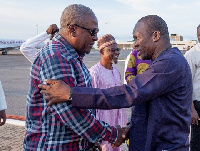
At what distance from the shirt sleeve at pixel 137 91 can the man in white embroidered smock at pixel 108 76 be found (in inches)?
75.1

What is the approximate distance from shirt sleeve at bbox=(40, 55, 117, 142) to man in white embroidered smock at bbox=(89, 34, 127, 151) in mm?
1877

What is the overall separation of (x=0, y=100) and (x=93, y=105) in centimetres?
→ 223

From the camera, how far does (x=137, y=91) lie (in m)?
1.97

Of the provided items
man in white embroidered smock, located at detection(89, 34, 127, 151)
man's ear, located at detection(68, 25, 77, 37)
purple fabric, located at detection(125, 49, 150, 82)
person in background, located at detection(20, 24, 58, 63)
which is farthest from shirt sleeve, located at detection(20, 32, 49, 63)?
man's ear, located at detection(68, 25, 77, 37)

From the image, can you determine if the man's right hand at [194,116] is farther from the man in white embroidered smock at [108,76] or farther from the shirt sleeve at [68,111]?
the shirt sleeve at [68,111]

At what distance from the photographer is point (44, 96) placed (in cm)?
198

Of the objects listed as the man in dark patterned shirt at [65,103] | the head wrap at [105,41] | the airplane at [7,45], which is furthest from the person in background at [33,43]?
the airplane at [7,45]

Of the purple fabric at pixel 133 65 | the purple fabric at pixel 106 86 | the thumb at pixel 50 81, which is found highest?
the thumb at pixel 50 81

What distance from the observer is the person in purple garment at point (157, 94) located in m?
1.93

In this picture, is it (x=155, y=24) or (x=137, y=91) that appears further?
(x=155, y=24)

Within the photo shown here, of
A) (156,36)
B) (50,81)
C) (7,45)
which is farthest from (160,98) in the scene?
(7,45)

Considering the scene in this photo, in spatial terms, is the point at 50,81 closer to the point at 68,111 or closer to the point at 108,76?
the point at 68,111

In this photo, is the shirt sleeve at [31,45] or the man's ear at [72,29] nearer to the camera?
the man's ear at [72,29]

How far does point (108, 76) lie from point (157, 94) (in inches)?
83.7
